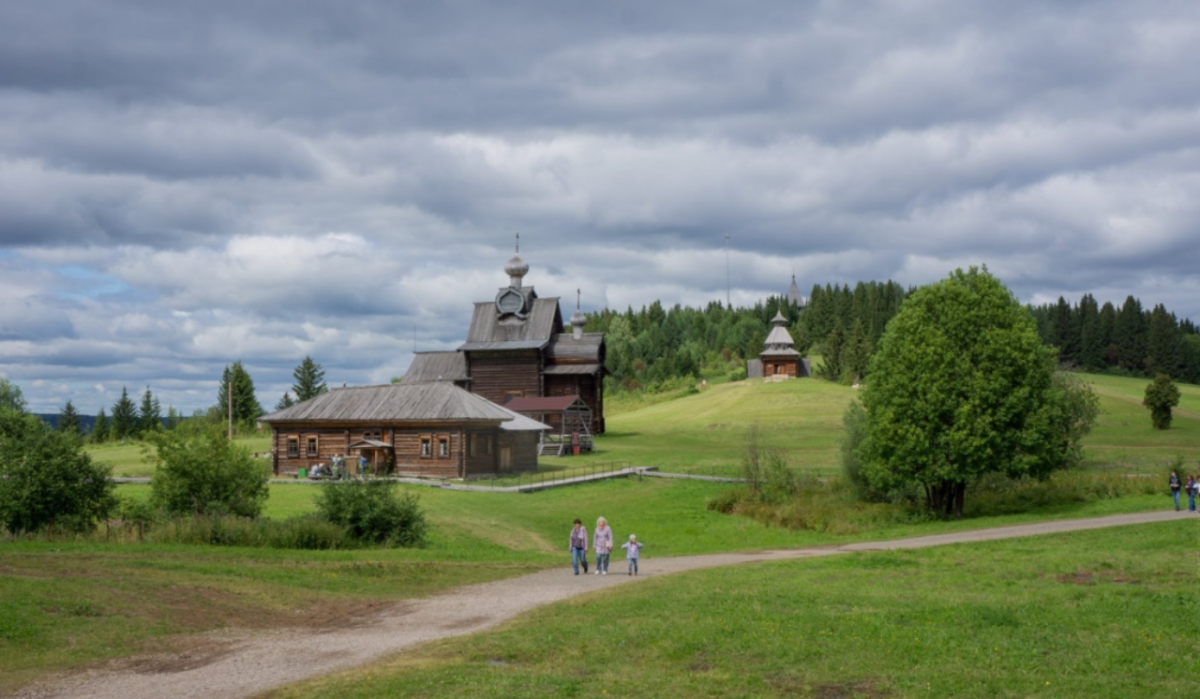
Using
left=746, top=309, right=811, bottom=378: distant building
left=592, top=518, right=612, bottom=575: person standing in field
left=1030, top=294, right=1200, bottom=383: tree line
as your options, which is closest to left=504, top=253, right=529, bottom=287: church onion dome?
left=746, top=309, right=811, bottom=378: distant building

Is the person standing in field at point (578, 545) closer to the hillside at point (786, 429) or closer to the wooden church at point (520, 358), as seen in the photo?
the hillside at point (786, 429)

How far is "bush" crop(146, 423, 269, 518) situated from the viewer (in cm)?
3216

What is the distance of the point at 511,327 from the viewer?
8656 centimetres

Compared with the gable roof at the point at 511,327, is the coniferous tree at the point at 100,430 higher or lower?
lower

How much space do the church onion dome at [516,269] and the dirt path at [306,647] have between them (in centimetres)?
6420

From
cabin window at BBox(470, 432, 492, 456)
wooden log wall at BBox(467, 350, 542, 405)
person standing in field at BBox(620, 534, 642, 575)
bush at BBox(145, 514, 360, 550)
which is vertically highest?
wooden log wall at BBox(467, 350, 542, 405)

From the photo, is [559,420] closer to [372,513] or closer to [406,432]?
[406,432]

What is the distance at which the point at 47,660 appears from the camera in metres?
14.7

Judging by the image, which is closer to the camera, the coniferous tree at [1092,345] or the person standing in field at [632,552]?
the person standing in field at [632,552]

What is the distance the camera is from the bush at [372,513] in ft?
102

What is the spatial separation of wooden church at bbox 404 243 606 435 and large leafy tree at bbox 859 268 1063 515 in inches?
1571

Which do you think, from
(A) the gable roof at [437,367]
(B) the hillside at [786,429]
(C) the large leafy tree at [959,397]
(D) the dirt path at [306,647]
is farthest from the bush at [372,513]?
(A) the gable roof at [437,367]

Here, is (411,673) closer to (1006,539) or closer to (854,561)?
(854,561)

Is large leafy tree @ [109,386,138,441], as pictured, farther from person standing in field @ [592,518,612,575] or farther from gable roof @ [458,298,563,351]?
person standing in field @ [592,518,612,575]
